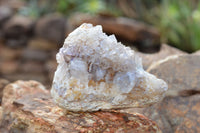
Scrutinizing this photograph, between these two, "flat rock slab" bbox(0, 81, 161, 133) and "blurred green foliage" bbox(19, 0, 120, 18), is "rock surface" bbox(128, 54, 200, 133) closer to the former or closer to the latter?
"flat rock slab" bbox(0, 81, 161, 133)

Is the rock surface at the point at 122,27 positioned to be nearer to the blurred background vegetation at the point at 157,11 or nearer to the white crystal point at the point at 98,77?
the blurred background vegetation at the point at 157,11

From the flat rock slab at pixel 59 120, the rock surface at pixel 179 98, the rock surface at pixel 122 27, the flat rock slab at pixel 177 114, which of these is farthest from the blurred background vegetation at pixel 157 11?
the flat rock slab at pixel 59 120

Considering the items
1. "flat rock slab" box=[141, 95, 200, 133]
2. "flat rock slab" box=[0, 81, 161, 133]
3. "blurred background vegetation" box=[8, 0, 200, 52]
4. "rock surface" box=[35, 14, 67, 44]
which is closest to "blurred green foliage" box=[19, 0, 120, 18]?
"blurred background vegetation" box=[8, 0, 200, 52]

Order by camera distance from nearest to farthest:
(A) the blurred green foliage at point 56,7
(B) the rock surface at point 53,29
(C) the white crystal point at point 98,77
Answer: (C) the white crystal point at point 98,77
(B) the rock surface at point 53,29
(A) the blurred green foliage at point 56,7

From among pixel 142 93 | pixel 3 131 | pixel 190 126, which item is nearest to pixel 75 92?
pixel 142 93

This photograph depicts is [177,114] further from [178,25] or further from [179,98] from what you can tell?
[178,25]

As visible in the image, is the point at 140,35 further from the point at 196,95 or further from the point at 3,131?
the point at 3,131
